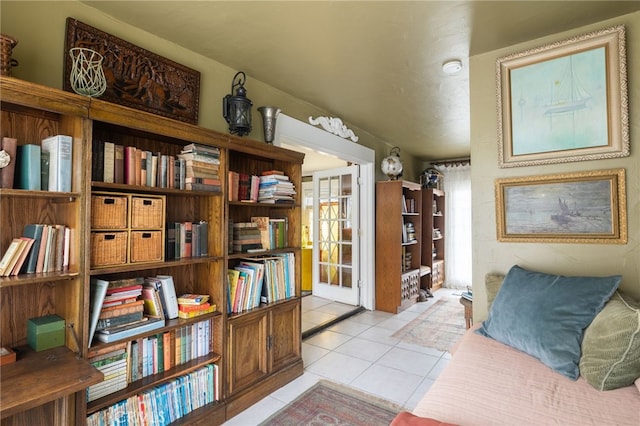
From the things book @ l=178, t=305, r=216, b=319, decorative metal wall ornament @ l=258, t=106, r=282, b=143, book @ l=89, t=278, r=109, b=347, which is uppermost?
decorative metal wall ornament @ l=258, t=106, r=282, b=143

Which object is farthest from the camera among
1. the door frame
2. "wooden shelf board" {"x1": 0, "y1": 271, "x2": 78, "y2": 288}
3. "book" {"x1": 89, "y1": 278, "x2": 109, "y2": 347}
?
the door frame

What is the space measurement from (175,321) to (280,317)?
82 cm

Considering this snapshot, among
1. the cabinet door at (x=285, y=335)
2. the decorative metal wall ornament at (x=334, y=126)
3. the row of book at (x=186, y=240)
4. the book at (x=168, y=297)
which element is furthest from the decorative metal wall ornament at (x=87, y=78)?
the decorative metal wall ornament at (x=334, y=126)

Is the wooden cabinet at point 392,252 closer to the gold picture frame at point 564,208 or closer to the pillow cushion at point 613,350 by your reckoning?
the gold picture frame at point 564,208

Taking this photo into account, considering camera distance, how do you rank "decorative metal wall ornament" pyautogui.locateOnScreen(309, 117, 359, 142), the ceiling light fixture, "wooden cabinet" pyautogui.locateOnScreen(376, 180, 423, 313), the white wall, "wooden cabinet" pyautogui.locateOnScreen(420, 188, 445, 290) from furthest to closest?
"wooden cabinet" pyautogui.locateOnScreen(420, 188, 445, 290)
"wooden cabinet" pyautogui.locateOnScreen(376, 180, 423, 313)
"decorative metal wall ornament" pyautogui.locateOnScreen(309, 117, 359, 142)
the ceiling light fixture
the white wall

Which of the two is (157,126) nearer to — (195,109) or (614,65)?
(195,109)

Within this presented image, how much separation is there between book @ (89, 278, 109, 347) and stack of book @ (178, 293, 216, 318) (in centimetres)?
46

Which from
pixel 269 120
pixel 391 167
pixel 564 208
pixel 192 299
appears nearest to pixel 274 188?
pixel 269 120

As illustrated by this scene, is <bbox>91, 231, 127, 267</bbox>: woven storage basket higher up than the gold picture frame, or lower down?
lower down

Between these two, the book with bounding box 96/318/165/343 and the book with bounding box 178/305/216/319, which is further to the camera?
the book with bounding box 178/305/216/319

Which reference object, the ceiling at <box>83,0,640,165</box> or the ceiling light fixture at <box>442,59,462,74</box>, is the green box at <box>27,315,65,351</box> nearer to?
the ceiling at <box>83,0,640,165</box>

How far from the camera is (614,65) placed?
5.93ft

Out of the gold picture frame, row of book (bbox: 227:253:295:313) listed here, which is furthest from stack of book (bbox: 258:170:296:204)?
the gold picture frame

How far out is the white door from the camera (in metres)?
4.46
